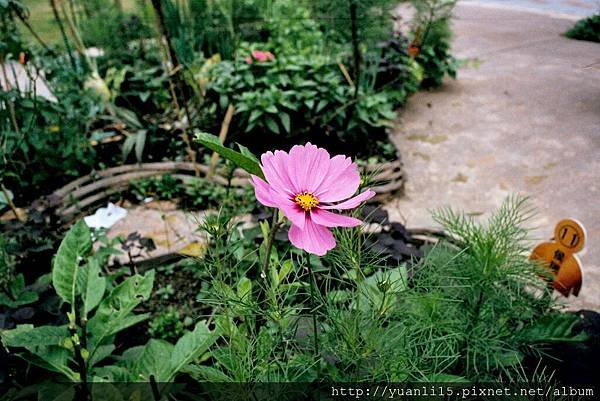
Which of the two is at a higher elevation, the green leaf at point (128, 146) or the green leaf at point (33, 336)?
the green leaf at point (33, 336)

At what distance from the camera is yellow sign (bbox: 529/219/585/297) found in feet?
3.46

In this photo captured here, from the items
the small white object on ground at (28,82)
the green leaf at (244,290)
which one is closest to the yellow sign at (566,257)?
the green leaf at (244,290)

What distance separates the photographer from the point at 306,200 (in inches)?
20.4

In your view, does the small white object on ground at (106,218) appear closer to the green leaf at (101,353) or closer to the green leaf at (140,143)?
the green leaf at (101,353)

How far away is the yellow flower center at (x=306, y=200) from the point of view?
512 mm

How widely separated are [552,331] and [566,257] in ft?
0.60

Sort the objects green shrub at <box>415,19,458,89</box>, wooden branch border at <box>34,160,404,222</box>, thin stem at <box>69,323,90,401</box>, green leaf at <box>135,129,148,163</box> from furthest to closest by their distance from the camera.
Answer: green shrub at <box>415,19,458,89</box> < green leaf at <box>135,129,148,163</box> < wooden branch border at <box>34,160,404,222</box> < thin stem at <box>69,323,90,401</box>

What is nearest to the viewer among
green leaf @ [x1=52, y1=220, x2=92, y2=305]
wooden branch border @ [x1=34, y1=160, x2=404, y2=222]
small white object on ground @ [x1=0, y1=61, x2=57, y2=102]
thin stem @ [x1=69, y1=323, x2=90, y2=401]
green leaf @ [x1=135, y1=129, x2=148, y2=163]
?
thin stem @ [x1=69, y1=323, x2=90, y2=401]

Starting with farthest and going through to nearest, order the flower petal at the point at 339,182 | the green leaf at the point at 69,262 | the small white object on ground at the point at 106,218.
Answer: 1. the small white object on ground at the point at 106,218
2. the green leaf at the point at 69,262
3. the flower petal at the point at 339,182

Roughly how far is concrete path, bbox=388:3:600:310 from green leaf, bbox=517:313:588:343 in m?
0.27

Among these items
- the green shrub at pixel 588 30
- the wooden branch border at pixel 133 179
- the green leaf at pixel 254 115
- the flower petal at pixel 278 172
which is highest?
the green shrub at pixel 588 30

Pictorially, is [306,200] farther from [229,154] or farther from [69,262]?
[69,262]

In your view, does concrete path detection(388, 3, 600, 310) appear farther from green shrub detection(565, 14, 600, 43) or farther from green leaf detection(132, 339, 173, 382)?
green leaf detection(132, 339, 173, 382)

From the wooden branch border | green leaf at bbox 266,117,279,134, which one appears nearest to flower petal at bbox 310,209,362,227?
the wooden branch border
